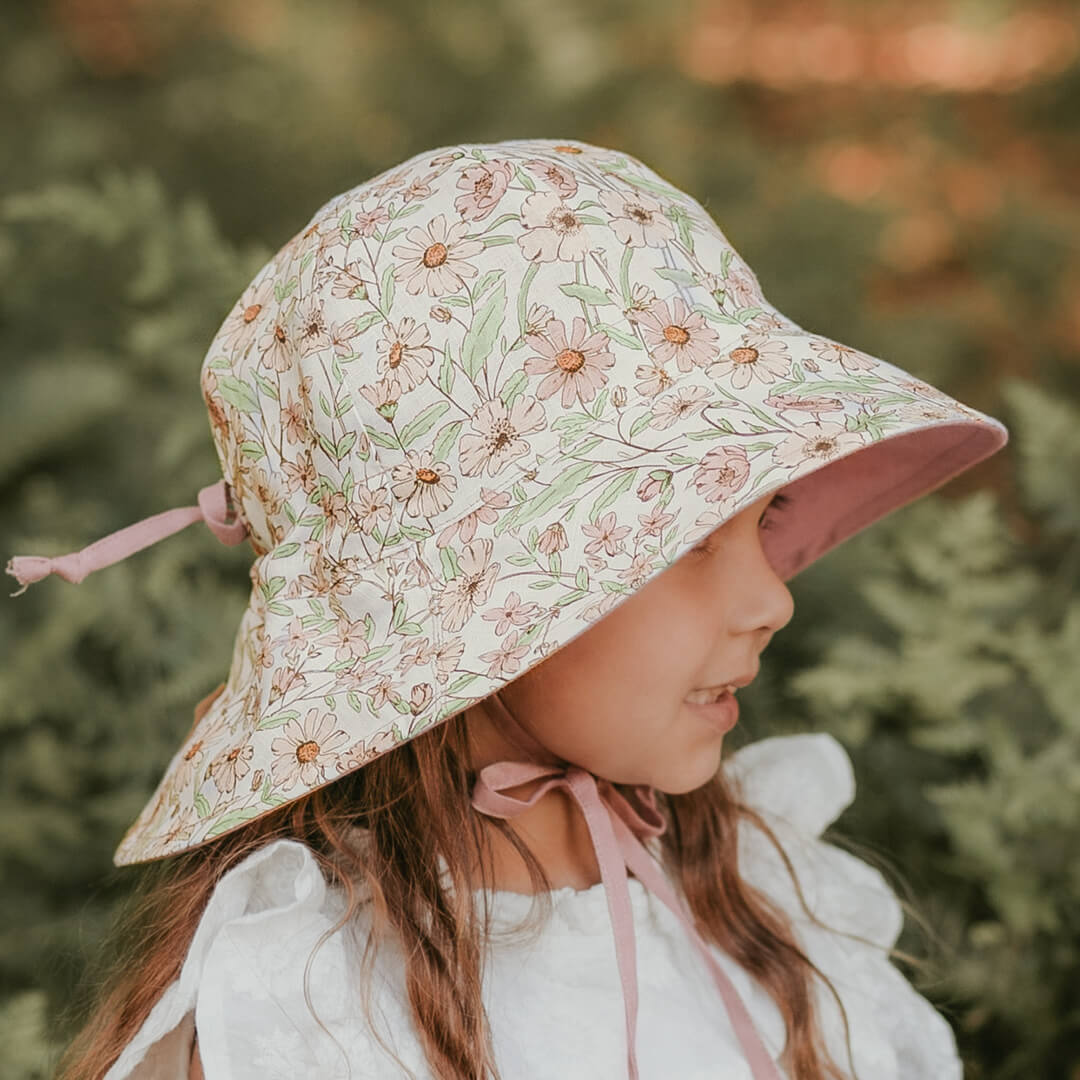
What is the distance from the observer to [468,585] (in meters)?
1.26

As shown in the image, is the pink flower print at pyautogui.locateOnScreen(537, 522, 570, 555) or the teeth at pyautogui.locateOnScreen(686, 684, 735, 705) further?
the teeth at pyautogui.locateOnScreen(686, 684, 735, 705)

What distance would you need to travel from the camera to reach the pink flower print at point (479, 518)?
1269 mm

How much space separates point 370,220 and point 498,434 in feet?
0.95

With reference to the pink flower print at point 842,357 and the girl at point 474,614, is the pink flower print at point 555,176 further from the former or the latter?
the pink flower print at point 842,357

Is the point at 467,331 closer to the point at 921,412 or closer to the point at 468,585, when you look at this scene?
the point at 468,585

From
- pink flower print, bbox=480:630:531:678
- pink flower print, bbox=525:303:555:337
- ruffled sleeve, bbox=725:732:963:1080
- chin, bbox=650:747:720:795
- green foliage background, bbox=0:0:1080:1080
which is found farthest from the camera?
green foliage background, bbox=0:0:1080:1080

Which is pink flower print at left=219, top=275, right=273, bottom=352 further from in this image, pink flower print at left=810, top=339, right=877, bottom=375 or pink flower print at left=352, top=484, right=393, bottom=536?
pink flower print at left=810, top=339, right=877, bottom=375

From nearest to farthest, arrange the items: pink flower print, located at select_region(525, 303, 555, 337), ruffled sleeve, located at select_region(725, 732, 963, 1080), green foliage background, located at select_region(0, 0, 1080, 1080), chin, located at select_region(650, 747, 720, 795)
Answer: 1. pink flower print, located at select_region(525, 303, 555, 337)
2. chin, located at select_region(650, 747, 720, 795)
3. ruffled sleeve, located at select_region(725, 732, 963, 1080)
4. green foliage background, located at select_region(0, 0, 1080, 1080)

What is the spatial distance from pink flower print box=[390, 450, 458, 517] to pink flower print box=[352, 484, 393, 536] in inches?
0.6

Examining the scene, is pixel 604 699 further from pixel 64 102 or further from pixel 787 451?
pixel 64 102

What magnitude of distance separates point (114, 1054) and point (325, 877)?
0.94ft

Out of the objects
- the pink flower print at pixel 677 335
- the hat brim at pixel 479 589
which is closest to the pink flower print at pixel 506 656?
the hat brim at pixel 479 589

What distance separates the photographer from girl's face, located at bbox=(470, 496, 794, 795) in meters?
1.38

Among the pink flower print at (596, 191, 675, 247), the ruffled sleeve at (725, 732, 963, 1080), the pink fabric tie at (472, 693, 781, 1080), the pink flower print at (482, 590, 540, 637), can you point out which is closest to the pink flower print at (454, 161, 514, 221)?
the pink flower print at (596, 191, 675, 247)
